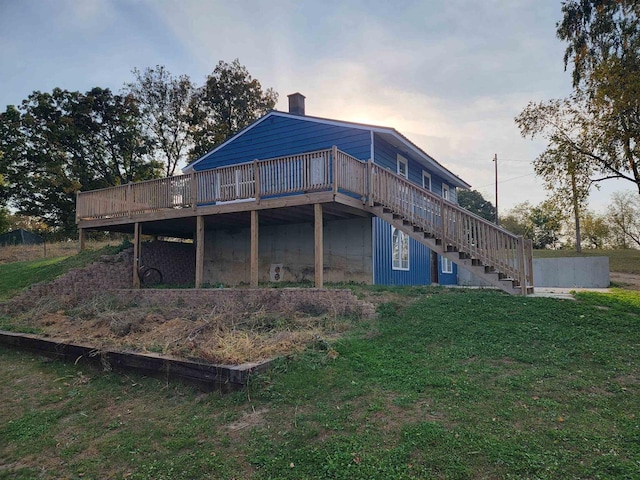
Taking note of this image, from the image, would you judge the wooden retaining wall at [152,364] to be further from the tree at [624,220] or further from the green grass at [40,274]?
the tree at [624,220]

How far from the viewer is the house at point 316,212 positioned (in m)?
9.67

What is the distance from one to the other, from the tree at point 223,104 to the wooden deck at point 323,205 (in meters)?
16.2

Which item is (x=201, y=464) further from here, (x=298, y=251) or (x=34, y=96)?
(x=34, y=96)

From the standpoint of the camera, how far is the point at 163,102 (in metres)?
30.5

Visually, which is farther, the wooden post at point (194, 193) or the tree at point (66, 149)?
the tree at point (66, 149)

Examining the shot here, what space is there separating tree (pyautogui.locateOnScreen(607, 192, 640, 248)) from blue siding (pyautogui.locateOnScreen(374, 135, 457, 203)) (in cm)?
3008

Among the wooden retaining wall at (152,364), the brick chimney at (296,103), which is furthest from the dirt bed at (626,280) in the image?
the wooden retaining wall at (152,364)

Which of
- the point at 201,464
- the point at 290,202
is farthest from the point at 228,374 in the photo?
the point at 290,202

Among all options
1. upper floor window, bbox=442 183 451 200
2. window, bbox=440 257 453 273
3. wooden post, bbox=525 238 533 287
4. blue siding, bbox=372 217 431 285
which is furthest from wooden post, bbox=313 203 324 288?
upper floor window, bbox=442 183 451 200

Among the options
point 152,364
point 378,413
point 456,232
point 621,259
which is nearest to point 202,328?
point 152,364

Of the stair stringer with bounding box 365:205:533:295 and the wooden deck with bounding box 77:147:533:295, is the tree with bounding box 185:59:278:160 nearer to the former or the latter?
the wooden deck with bounding box 77:147:533:295

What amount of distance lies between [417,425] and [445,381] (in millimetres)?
1126

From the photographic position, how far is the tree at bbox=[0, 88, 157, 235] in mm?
26266

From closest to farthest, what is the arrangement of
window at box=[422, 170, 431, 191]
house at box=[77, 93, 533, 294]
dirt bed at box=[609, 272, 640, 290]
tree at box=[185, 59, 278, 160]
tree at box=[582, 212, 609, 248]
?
house at box=[77, 93, 533, 294] < window at box=[422, 170, 431, 191] < dirt bed at box=[609, 272, 640, 290] < tree at box=[185, 59, 278, 160] < tree at box=[582, 212, 609, 248]
